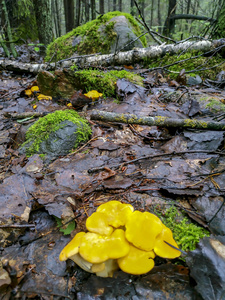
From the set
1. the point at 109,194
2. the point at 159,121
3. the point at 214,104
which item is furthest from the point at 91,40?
the point at 109,194

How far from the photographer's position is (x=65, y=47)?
6945mm

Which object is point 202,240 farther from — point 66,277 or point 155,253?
point 66,277

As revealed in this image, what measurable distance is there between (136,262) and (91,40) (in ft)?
23.9

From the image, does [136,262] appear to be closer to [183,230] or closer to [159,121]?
[183,230]

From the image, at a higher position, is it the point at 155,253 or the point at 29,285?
the point at 155,253

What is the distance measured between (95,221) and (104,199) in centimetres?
44

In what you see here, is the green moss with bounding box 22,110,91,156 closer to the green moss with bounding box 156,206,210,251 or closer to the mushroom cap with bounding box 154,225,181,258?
the green moss with bounding box 156,206,210,251

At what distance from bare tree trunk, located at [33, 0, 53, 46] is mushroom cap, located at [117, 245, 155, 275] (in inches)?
390

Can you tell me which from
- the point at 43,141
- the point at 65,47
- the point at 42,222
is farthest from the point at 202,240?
the point at 65,47

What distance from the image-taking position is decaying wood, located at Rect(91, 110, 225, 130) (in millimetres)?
2506

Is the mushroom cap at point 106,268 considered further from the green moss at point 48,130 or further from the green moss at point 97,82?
the green moss at point 97,82

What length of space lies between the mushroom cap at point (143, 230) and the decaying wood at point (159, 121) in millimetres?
1653

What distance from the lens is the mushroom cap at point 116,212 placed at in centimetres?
143

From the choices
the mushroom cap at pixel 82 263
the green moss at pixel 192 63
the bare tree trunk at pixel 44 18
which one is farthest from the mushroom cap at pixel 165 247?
the bare tree trunk at pixel 44 18
